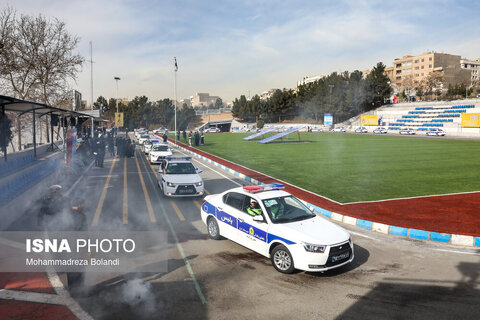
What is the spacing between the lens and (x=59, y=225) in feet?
19.2

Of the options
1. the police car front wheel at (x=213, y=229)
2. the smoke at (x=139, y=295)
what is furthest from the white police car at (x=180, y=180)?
the smoke at (x=139, y=295)

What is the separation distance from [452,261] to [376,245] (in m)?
1.69

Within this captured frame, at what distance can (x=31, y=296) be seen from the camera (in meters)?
5.90

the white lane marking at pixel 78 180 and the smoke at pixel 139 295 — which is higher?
the white lane marking at pixel 78 180

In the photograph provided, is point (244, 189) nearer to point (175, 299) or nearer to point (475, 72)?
point (175, 299)

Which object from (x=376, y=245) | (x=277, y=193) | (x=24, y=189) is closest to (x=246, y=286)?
(x=277, y=193)

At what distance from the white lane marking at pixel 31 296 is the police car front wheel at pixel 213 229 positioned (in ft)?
12.9

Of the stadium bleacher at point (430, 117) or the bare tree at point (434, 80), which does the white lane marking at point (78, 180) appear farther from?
the bare tree at point (434, 80)

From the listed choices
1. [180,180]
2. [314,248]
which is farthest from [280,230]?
[180,180]

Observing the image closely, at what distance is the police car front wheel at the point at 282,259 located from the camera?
22.3 feet

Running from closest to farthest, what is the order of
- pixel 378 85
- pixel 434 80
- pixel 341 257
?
pixel 341 257, pixel 378 85, pixel 434 80

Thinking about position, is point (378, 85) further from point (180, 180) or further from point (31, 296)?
point (31, 296)

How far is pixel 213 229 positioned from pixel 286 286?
3.07m

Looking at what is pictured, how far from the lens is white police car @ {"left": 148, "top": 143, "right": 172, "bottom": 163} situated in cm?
2351
